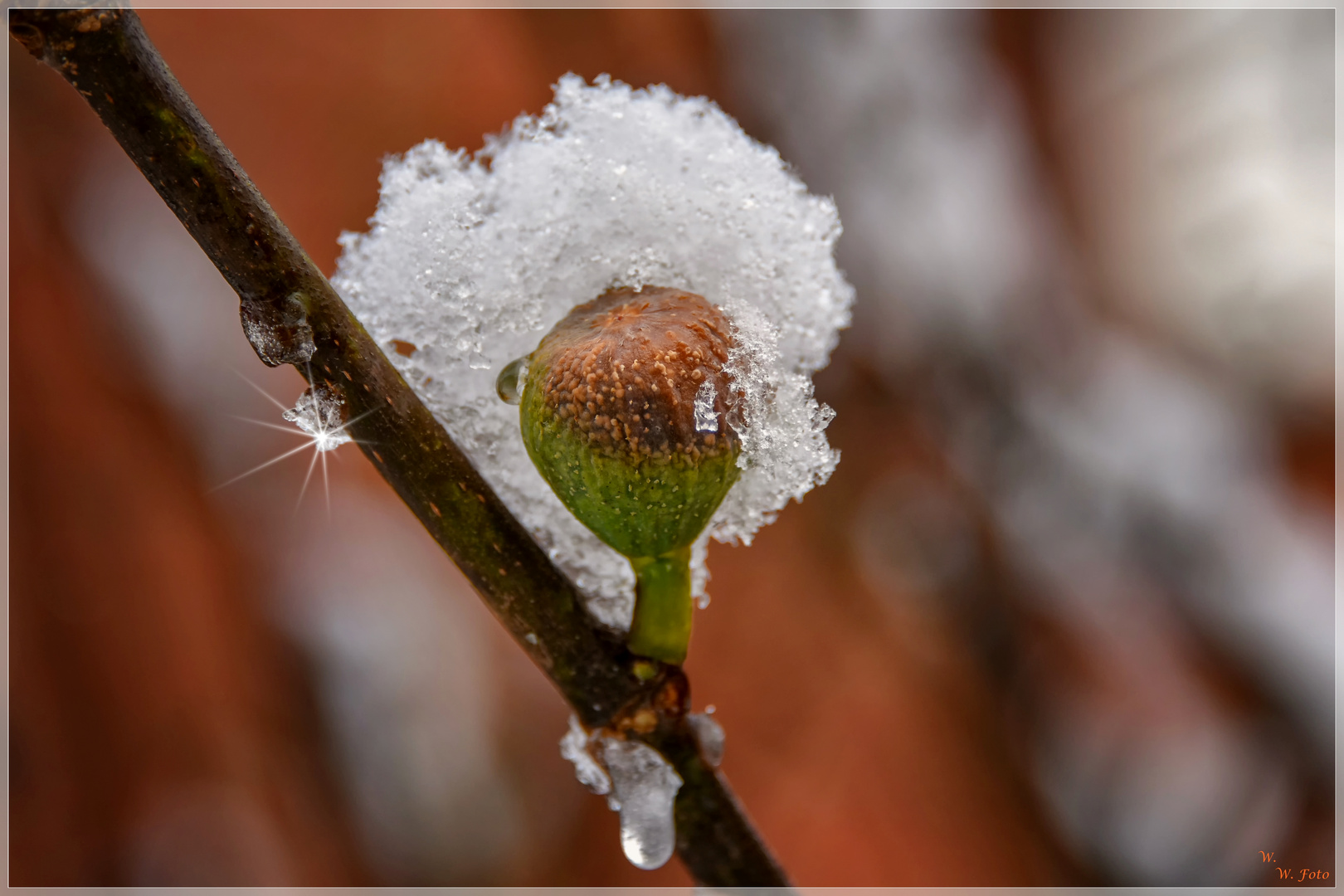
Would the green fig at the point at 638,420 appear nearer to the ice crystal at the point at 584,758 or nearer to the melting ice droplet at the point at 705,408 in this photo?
the melting ice droplet at the point at 705,408

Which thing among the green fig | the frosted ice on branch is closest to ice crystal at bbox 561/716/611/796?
the frosted ice on branch

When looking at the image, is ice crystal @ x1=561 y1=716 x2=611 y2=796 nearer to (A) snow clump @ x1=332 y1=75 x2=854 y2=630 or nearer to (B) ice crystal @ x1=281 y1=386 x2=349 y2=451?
(A) snow clump @ x1=332 y1=75 x2=854 y2=630

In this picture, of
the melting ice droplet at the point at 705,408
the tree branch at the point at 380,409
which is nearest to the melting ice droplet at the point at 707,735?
the tree branch at the point at 380,409

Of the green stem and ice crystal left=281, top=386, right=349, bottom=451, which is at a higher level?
ice crystal left=281, top=386, right=349, bottom=451

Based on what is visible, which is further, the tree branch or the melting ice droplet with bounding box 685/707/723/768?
the melting ice droplet with bounding box 685/707/723/768

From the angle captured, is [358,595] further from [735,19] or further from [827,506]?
[735,19]

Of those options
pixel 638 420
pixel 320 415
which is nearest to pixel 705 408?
pixel 638 420

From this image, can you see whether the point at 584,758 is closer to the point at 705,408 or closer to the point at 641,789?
the point at 641,789
